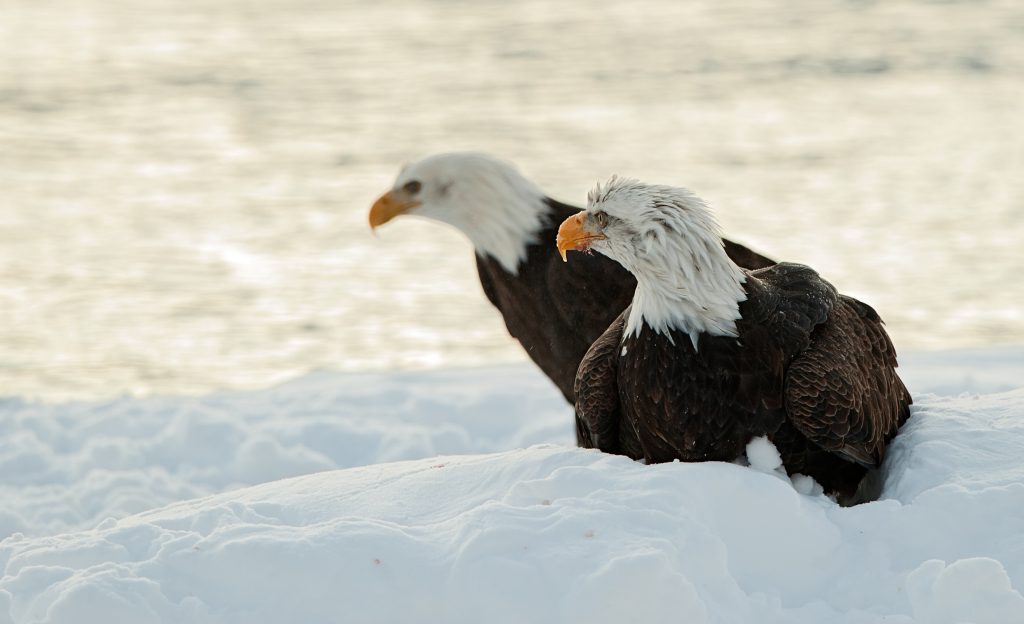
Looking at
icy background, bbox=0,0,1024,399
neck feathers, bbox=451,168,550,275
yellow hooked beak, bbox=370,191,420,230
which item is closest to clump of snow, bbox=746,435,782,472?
neck feathers, bbox=451,168,550,275

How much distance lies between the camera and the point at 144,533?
3.38 metres

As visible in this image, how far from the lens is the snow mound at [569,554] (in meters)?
3.05

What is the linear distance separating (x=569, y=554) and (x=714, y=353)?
0.82 m

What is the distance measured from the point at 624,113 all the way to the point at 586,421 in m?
9.80

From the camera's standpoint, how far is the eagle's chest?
3709 millimetres

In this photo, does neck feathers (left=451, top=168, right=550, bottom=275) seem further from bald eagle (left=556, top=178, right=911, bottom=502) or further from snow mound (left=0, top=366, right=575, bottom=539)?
bald eagle (left=556, top=178, right=911, bottom=502)

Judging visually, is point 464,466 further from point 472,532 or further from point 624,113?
point 624,113

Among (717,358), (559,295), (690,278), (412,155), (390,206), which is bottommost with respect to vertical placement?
(412,155)

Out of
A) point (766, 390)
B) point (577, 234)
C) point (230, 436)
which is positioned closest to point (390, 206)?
point (230, 436)

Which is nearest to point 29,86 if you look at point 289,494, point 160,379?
point 160,379

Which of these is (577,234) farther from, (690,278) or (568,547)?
(568,547)

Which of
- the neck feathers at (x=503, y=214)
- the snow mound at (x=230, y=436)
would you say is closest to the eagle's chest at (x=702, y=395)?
the neck feathers at (x=503, y=214)

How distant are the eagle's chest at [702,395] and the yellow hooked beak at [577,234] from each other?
0.31 metres

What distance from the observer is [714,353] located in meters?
3.71
